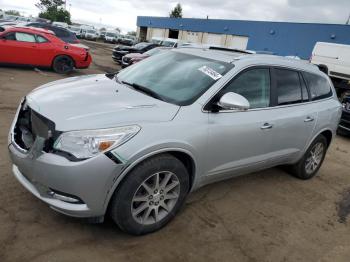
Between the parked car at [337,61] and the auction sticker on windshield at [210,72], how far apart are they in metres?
13.0

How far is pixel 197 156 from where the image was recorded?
3.45 m

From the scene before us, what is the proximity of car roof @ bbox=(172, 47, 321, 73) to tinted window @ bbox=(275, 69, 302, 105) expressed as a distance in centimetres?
12

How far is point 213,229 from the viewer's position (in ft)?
12.0

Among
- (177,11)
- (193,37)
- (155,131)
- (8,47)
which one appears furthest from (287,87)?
(177,11)

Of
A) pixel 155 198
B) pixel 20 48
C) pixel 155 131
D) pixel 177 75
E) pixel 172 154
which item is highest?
pixel 177 75

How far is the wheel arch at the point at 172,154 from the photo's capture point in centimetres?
292

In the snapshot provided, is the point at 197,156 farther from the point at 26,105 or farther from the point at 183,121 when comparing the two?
the point at 26,105

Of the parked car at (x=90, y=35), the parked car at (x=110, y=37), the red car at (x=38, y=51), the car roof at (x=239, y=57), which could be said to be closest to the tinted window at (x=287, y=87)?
the car roof at (x=239, y=57)

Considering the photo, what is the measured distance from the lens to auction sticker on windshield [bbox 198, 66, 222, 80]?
3719 mm

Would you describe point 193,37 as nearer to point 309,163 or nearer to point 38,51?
point 38,51

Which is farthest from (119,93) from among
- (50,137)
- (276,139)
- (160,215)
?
(276,139)

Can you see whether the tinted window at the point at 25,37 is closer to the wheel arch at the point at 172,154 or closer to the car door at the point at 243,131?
the car door at the point at 243,131

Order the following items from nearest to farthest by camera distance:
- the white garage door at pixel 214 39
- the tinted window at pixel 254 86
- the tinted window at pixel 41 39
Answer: the tinted window at pixel 254 86 < the tinted window at pixel 41 39 < the white garage door at pixel 214 39

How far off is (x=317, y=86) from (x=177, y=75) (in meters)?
2.39
